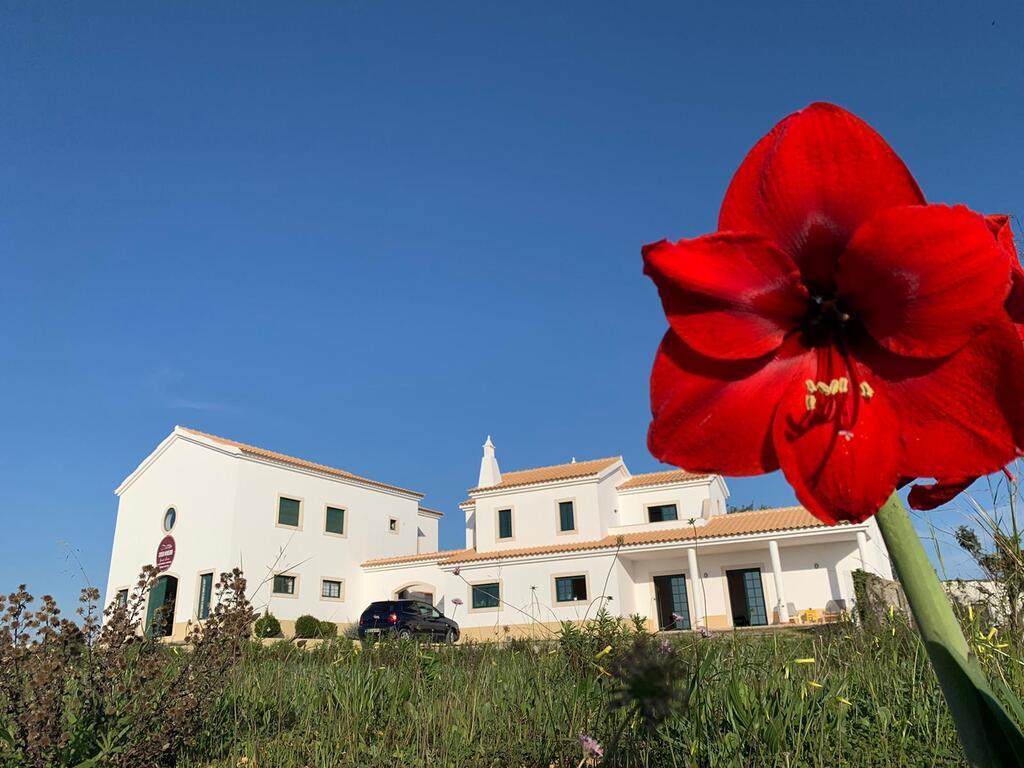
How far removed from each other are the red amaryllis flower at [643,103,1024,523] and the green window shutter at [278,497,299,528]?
106ft

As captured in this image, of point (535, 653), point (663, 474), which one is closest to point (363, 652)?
point (535, 653)

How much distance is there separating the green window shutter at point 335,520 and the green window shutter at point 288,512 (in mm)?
1837

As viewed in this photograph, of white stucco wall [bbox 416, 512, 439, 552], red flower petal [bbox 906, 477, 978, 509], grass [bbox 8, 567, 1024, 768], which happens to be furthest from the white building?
red flower petal [bbox 906, 477, 978, 509]

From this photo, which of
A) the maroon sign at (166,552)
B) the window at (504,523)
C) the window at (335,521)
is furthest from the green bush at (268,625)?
the window at (504,523)

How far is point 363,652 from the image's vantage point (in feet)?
24.0

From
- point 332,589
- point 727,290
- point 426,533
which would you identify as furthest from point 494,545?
point 727,290

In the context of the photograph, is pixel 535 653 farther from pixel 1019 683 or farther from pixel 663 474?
pixel 663 474

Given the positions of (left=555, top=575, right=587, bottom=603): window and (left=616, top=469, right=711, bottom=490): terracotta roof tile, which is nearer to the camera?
(left=555, top=575, right=587, bottom=603): window

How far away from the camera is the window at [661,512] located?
101ft

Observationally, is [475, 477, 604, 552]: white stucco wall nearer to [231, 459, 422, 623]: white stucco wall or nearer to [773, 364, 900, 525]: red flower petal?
[231, 459, 422, 623]: white stucco wall

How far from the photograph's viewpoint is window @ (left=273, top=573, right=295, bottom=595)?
95.3ft

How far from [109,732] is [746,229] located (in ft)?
14.2

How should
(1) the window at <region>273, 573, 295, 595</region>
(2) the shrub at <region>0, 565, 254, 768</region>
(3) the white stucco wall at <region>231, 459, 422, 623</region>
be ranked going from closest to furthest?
(2) the shrub at <region>0, 565, 254, 768</region> → (1) the window at <region>273, 573, 295, 595</region> → (3) the white stucco wall at <region>231, 459, 422, 623</region>

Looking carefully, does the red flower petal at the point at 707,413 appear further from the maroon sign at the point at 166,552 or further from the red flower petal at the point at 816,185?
the maroon sign at the point at 166,552
